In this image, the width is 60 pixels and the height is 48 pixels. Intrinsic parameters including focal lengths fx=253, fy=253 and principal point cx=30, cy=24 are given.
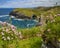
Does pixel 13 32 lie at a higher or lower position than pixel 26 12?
higher

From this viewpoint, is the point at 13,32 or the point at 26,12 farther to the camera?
the point at 26,12

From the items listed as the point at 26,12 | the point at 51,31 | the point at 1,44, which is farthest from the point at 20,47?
the point at 26,12

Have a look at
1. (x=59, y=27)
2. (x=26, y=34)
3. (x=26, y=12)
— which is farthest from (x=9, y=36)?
(x=26, y=12)

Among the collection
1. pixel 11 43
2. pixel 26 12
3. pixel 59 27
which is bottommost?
pixel 26 12

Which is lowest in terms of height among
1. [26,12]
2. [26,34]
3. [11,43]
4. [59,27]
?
[26,12]

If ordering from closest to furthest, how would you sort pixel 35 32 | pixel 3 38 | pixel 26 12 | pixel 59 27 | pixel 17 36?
pixel 59 27
pixel 3 38
pixel 17 36
pixel 35 32
pixel 26 12

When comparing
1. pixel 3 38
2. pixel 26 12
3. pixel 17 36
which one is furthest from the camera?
pixel 26 12

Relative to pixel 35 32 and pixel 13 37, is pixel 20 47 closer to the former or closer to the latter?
pixel 13 37

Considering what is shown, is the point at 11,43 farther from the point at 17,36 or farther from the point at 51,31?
the point at 51,31

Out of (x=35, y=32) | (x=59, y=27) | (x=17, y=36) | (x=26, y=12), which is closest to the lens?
(x=59, y=27)
